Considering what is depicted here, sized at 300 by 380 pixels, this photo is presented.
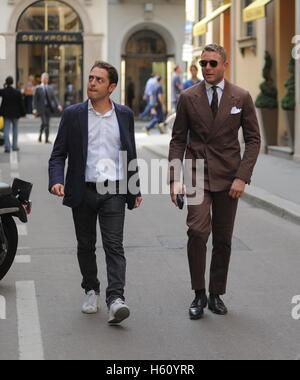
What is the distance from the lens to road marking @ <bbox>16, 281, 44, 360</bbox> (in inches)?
217

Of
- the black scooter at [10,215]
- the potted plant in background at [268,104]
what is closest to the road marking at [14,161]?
the potted plant in background at [268,104]

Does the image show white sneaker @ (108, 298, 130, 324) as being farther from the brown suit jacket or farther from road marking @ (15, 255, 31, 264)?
road marking @ (15, 255, 31, 264)

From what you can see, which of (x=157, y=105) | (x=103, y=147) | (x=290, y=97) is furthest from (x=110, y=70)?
(x=157, y=105)

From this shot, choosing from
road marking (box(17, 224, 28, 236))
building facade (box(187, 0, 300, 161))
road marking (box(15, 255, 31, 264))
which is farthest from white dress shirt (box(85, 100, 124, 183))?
building facade (box(187, 0, 300, 161))

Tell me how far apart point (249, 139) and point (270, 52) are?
48.3ft

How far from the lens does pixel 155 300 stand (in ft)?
23.1

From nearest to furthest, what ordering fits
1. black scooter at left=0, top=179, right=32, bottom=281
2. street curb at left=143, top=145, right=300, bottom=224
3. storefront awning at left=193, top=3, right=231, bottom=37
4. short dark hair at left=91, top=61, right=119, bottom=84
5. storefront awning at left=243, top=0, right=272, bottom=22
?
short dark hair at left=91, top=61, right=119, bottom=84 → black scooter at left=0, top=179, right=32, bottom=281 → street curb at left=143, top=145, right=300, bottom=224 → storefront awning at left=243, top=0, right=272, bottom=22 → storefront awning at left=193, top=3, right=231, bottom=37

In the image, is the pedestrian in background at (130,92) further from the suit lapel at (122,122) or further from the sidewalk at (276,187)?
the suit lapel at (122,122)

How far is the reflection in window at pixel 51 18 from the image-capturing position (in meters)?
40.0

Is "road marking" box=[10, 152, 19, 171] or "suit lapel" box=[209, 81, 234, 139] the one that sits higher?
"suit lapel" box=[209, 81, 234, 139]

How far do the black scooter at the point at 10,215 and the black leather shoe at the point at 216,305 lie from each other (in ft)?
Answer: 5.63

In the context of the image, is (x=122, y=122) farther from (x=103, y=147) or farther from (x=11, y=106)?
(x=11, y=106)

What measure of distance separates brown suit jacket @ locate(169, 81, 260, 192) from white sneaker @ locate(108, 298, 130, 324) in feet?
3.32

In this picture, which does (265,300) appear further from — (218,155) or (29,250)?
(29,250)
